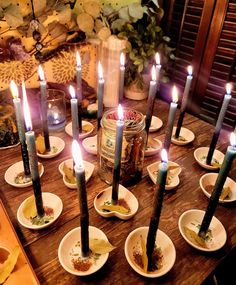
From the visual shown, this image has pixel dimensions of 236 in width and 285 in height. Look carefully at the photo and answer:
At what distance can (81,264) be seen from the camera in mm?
917

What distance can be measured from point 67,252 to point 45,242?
0.10 metres

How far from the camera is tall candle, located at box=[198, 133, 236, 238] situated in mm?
895

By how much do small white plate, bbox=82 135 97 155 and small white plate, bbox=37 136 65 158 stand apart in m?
0.13

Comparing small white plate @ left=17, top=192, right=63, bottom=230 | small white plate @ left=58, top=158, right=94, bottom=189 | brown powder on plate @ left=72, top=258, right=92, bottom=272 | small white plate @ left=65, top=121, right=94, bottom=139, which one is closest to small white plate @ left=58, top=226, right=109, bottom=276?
brown powder on plate @ left=72, top=258, right=92, bottom=272

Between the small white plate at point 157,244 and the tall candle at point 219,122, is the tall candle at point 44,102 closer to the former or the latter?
the small white plate at point 157,244

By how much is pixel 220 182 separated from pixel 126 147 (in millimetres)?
429

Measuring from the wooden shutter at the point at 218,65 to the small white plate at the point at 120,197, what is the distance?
1.36 metres

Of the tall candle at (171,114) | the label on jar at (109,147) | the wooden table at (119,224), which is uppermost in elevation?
the tall candle at (171,114)

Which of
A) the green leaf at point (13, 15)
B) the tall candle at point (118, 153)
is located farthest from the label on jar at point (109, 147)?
the green leaf at point (13, 15)

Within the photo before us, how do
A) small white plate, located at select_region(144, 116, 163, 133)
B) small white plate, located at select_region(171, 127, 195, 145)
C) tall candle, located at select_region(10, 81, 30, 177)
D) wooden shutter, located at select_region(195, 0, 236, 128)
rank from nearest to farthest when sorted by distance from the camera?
tall candle, located at select_region(10, 81, 30, 177), small white plate, located at select_region(171, 127, 195, 145), small white plate, located at select_region(144, 116, 163, 133), wooden shutter, located at select_region(195, 0, 236, 128)

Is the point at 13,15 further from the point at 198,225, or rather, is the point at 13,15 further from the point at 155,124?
the point at 198,225

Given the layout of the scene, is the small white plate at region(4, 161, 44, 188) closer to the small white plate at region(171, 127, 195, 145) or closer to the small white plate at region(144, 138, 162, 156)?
the small white plate at region(144, 138, 162, 156)

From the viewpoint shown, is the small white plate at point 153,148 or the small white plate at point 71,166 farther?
the small white plate at point 153,148

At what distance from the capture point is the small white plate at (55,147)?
1413 millimetres
